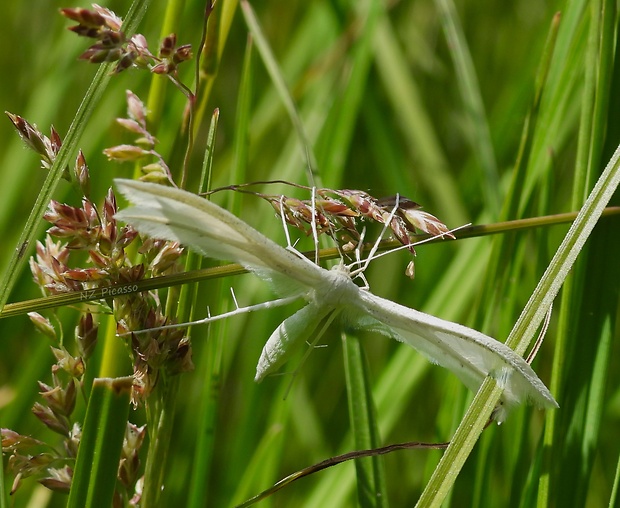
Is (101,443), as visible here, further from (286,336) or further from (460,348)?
(460,348)

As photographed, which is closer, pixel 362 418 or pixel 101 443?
pixel 101 443

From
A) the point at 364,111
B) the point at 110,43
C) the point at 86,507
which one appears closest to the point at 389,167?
the point at 364,111

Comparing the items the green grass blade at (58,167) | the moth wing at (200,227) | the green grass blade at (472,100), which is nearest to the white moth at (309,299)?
the moth wing at (200,227)

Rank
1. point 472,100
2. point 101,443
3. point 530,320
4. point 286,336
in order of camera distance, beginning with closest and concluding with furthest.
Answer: point 101,443, point 530,320, point 286,336, point 472,100

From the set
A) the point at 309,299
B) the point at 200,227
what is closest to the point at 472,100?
the point at 309,299

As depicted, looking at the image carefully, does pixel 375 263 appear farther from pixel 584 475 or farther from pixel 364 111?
pixel 584 475

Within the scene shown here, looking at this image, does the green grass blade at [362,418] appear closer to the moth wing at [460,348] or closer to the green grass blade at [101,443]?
the moth wing at [460,348]
